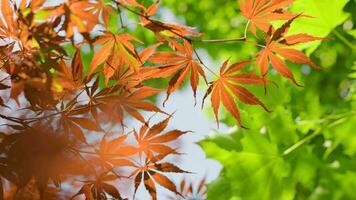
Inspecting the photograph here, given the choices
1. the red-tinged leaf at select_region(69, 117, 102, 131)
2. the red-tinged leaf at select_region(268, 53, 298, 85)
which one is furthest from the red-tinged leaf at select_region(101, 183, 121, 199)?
the red-tinged leaf at select_region(268, 53, 298, 85)

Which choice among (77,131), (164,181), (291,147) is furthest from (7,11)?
(291,147)

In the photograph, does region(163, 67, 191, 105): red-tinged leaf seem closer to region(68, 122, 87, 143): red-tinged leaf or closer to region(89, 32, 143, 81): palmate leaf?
region(89, 32, 143, 81): palmate leaf

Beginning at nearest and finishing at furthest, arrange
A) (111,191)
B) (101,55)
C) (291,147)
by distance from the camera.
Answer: (101,55) → (111,191) → (291,147)

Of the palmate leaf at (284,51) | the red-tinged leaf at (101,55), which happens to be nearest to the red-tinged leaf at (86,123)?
the red-tinged leaf at (101,55)

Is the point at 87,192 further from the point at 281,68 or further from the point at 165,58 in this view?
the point at 281,68

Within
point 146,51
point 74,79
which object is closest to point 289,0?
point 146,51

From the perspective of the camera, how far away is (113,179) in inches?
40.4

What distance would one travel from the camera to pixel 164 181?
42.1 inches

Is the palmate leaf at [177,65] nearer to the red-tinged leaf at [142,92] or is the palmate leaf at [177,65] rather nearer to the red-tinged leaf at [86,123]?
the red-tinged leaf at [142,92]

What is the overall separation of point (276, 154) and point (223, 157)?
184 millimetres

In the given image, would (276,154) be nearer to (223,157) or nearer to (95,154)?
(223,157)

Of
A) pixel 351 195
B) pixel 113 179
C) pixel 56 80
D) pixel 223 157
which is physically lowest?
pixel 351 195

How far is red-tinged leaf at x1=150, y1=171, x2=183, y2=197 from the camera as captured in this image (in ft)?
3.48

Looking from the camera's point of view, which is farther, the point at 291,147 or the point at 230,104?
the point at 291,147
